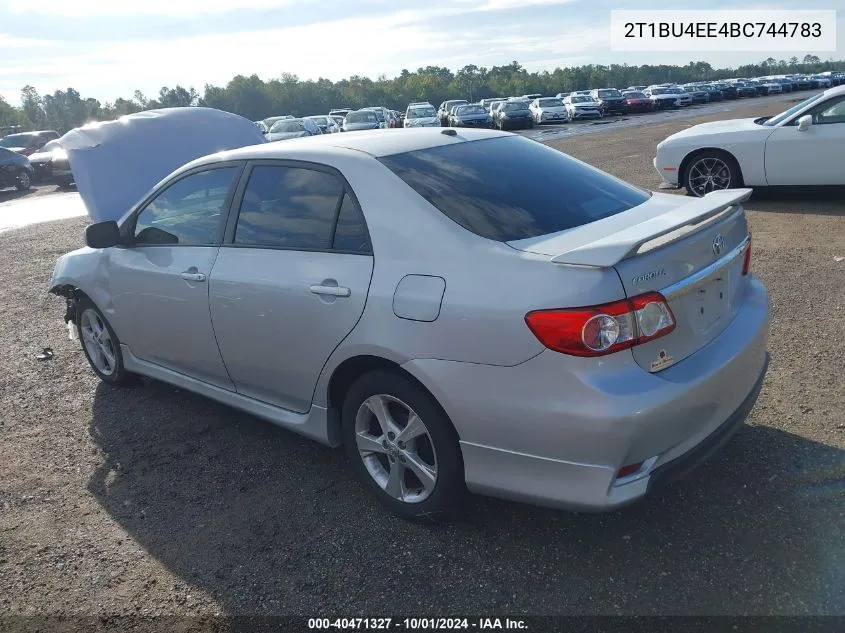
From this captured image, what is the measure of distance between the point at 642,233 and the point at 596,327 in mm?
501

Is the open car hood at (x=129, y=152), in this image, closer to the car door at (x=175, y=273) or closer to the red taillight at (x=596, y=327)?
the car door at (x=175, y=273)

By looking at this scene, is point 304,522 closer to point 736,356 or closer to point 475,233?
point 475,233

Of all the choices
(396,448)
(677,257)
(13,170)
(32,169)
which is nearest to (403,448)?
(396,448)

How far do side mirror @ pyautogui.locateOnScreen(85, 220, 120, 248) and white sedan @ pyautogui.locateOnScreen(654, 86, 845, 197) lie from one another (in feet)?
24.9

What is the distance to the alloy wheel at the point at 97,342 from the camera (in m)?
5.05

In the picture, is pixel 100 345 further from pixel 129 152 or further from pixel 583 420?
pixel 583 420

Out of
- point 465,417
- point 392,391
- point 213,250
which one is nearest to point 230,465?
point 213,250

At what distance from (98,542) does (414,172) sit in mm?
2237

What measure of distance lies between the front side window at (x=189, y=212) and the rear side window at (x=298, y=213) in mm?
234

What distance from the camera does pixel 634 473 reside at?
2629mm

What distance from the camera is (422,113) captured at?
3275 cm

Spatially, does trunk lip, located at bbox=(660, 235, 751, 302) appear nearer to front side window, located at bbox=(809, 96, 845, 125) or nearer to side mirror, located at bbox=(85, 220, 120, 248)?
side mirror, located at bbox=(85, 220, 120, 248)

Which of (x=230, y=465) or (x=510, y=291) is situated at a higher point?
(x=510, y=291)

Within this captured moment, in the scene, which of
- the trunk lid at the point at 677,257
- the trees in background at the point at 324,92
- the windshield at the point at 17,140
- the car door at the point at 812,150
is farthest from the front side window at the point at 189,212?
the trees in background at the point at 324,92
